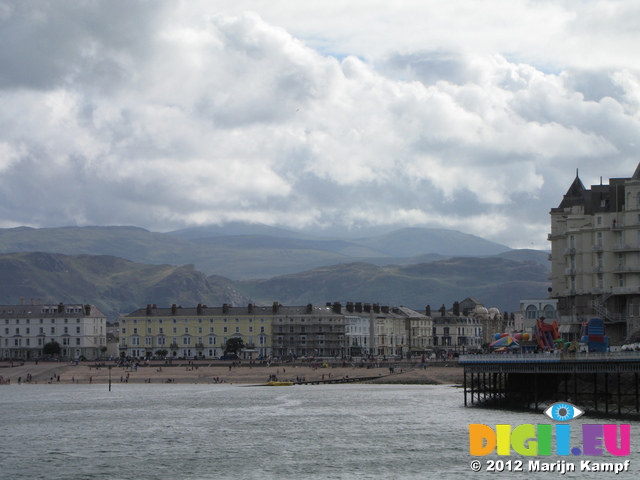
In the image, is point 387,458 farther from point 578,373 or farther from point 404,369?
point 404,369

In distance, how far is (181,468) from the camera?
63.6 metres

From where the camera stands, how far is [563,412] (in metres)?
85.1

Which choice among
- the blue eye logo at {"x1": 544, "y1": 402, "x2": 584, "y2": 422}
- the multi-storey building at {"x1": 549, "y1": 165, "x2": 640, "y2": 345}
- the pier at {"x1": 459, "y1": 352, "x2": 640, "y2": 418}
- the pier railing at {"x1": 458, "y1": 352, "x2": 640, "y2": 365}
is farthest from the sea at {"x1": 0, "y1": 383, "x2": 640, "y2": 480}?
the multi-storey building at {"x1": 549, "y1": 165, "x2": 640, "y2": 345}

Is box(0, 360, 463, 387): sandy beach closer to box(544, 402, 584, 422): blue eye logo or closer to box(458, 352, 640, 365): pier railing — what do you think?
box(458, 352, 640, 365): pier railing

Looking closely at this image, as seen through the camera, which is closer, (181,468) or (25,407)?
(181,468)

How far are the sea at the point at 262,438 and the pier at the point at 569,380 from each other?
3.96 m

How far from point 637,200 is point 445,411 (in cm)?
3723

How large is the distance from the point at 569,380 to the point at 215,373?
8471 centimetres

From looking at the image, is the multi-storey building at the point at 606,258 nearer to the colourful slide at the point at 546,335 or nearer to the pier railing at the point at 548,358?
the colourful slide at the point at 546,335

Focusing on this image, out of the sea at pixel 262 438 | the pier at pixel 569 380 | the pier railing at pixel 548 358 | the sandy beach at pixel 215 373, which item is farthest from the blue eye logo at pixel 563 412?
the sandy beach at pixel 215 373

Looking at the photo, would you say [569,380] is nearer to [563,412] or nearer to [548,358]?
[548,358]

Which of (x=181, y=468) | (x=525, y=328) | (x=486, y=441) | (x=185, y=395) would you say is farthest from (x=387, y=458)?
(x=525, y=328)

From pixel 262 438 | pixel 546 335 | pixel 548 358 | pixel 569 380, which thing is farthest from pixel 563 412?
pixel 262 438

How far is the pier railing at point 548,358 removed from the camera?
80.9 meters
